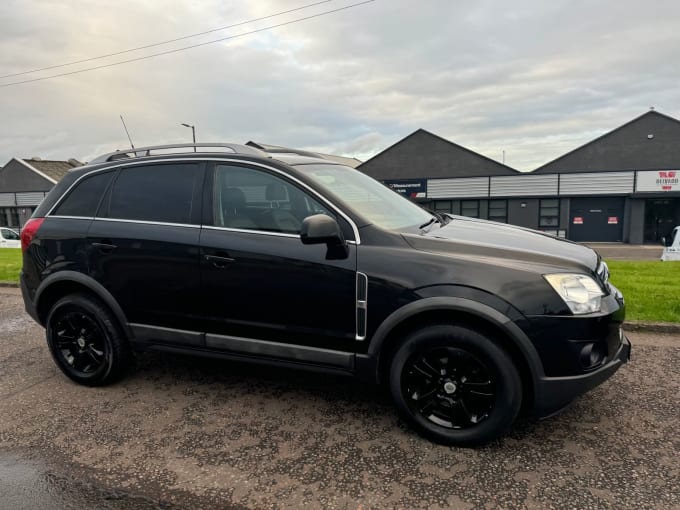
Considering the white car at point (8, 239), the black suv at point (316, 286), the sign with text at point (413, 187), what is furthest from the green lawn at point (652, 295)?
the sign with text at point (413, 187)

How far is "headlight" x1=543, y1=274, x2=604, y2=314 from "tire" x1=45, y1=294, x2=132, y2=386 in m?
3.22

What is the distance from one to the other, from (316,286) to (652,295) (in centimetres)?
507

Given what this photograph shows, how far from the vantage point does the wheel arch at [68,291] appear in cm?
369

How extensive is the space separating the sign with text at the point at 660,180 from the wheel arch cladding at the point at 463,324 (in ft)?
110

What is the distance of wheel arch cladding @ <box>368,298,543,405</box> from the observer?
2.64 metres

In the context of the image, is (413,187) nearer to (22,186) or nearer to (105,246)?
(105,246)

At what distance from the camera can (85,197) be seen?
3924 millimetres

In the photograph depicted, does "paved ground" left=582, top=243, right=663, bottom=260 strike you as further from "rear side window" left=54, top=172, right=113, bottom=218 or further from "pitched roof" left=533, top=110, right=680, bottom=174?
"rear side window" left=54, top=172, right=113, bottom=218

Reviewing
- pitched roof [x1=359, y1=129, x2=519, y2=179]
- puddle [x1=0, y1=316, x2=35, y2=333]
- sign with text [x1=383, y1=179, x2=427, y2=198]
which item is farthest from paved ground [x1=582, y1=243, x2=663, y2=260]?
puddle [x1=0, y1=316, x2=35, y2=333]

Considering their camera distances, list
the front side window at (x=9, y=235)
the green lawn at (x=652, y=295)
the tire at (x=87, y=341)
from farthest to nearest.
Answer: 1. the front side window at (x=9, y=235)
2. the green lawn at (x=652, y=295)
3. the tire at (x=87, y=341)

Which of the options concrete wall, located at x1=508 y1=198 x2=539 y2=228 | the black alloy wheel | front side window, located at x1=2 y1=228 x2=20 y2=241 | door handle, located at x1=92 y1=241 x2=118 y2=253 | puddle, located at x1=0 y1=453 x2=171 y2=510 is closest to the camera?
puddle, located at x1=0 y1=453 x2=171 y2=510

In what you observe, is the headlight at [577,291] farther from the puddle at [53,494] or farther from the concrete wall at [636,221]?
the concrete wall at [636,221]

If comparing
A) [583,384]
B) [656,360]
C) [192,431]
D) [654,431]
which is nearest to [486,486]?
[583,384]

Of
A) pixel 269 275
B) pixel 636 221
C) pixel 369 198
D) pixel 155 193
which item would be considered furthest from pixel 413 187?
pixel 269 275
